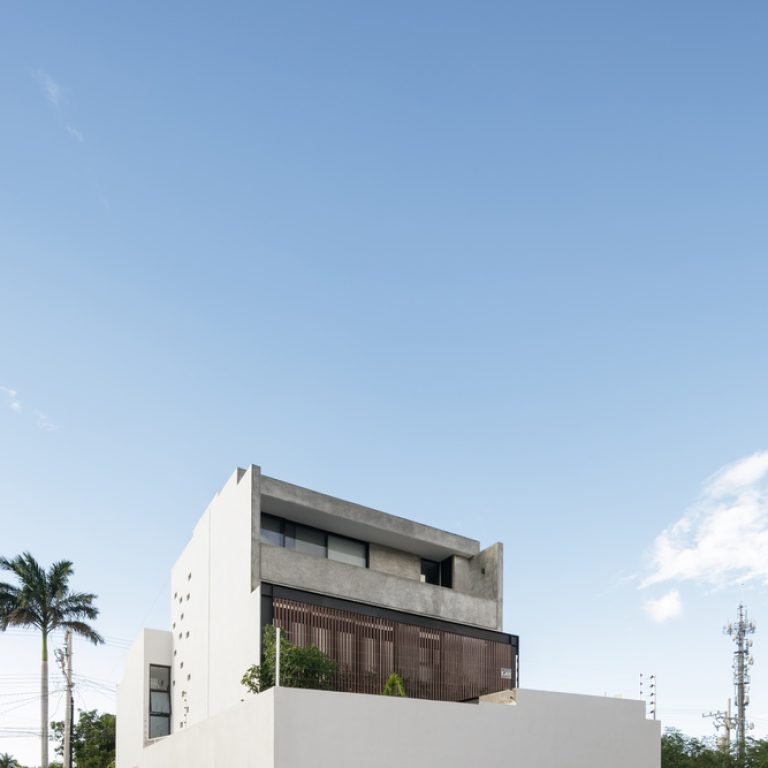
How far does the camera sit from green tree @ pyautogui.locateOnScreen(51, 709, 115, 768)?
4088 cm

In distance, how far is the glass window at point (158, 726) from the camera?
2764 cm

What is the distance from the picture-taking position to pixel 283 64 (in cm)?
2245

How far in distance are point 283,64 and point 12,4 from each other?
639cm

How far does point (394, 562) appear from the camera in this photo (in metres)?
28.7

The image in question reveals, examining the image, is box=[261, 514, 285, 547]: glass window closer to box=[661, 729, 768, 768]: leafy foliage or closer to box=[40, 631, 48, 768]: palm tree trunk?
box=[661, 729, 768, 768]: leafy foliage

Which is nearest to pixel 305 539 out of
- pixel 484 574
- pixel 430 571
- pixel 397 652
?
A: pixel 397 652

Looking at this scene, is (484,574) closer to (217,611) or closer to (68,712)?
(217,611)

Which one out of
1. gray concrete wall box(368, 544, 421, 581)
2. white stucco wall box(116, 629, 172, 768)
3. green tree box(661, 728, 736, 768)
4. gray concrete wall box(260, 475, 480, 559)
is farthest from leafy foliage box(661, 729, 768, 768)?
white stucco wall box(116, 629, 172, 768)

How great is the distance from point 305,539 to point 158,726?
315 inches

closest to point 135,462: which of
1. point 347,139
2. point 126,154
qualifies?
point 126,154

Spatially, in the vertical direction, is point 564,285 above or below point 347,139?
below

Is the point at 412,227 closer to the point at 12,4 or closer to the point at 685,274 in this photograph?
the point at 685,274

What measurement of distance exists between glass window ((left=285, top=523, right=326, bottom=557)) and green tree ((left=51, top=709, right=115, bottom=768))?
2035cm

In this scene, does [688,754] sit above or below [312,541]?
below
